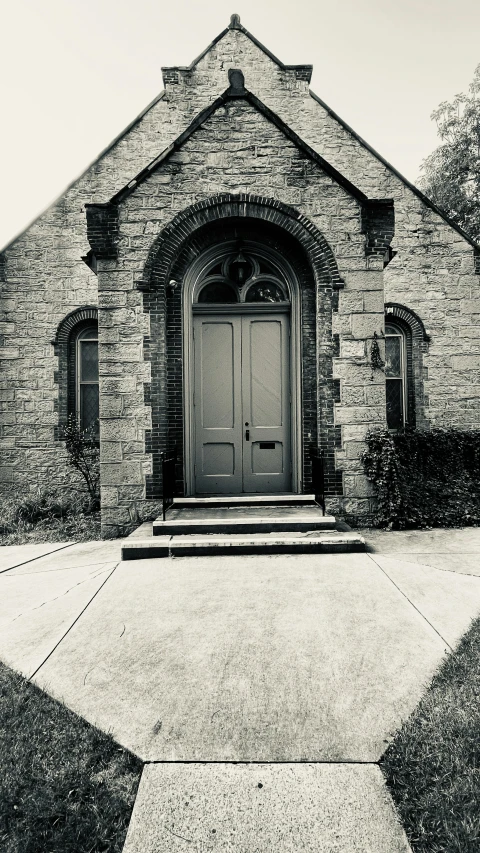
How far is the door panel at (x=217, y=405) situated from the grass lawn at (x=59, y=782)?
5556mm

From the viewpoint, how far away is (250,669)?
3.57m

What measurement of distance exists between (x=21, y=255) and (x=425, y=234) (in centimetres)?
983

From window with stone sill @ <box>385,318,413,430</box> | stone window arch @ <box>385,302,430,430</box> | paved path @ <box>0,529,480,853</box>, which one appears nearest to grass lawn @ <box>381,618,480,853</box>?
paved path @ <box>0,529,480,853</box>

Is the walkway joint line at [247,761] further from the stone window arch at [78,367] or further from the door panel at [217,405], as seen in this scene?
the stone window arch at [78,367]

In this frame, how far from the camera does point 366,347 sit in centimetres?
801

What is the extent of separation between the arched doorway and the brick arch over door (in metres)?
0.24

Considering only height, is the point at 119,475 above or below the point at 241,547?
above

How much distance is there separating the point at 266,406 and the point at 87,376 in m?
5.72

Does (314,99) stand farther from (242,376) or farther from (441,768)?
(441,768)

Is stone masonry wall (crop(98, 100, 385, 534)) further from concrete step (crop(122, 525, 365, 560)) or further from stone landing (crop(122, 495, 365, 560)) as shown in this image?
concrete step (crop(122, 525, 365, 560))

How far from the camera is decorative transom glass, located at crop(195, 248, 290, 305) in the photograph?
874 centimetres

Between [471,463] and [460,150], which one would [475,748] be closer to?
[471,463]

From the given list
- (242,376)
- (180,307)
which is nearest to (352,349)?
(242,376)

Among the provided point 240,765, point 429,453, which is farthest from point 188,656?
point 429,453
